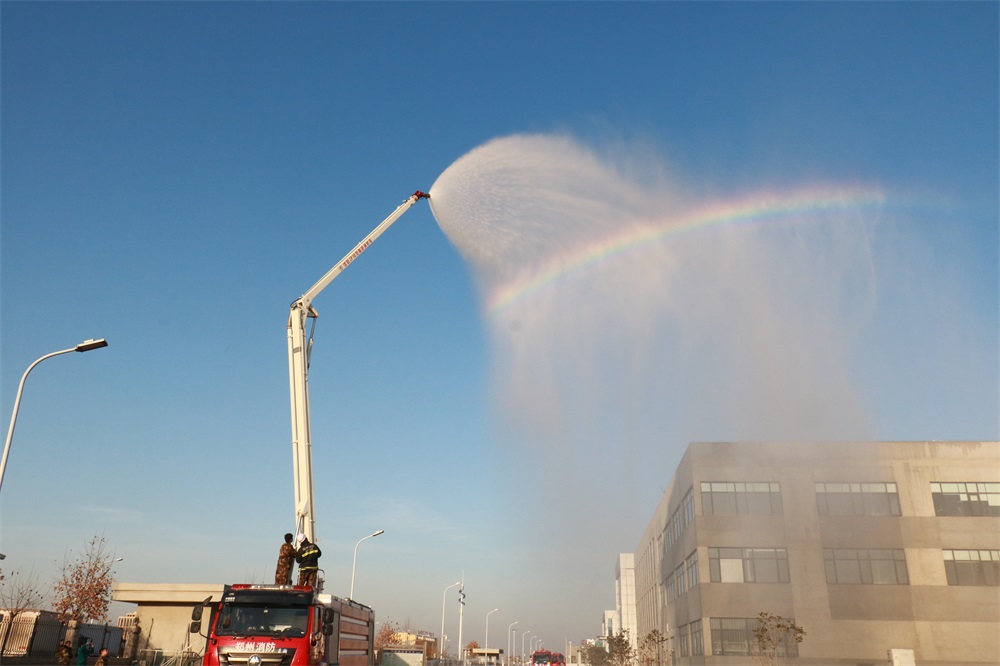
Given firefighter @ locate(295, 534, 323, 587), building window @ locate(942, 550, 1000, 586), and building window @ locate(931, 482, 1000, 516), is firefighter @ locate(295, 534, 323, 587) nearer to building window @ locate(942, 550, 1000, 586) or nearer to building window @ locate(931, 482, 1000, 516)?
building window @ locate(942, 550, 1000, 586)

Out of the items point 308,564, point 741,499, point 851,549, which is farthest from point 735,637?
point 308,564

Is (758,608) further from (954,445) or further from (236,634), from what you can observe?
(236,634)

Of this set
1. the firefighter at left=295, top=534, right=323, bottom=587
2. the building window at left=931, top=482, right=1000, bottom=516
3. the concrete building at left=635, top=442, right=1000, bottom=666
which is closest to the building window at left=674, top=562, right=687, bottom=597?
the concrete building at left=635, top=442, right=1000, bottom=666

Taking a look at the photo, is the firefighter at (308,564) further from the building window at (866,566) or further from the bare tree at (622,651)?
the bare tree at (622,651)

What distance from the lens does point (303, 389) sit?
95.3 feet

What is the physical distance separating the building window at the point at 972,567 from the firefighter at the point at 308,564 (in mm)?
60746

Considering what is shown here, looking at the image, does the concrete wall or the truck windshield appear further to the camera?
the concrete wall

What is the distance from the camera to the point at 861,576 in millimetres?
62062

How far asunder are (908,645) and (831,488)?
45.0 ft

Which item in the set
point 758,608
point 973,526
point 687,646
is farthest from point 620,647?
point 973,526

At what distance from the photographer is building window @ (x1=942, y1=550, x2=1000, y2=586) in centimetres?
6134

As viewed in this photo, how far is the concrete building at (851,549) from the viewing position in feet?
198

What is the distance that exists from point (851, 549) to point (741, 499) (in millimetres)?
9814

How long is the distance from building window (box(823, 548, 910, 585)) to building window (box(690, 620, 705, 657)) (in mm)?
12308
